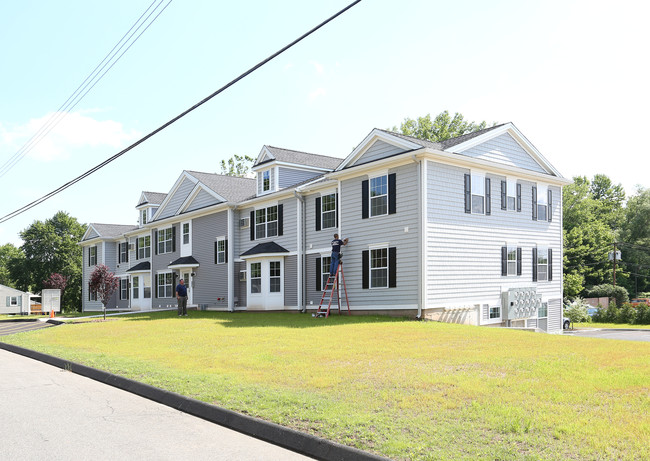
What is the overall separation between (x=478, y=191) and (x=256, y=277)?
11945 mm

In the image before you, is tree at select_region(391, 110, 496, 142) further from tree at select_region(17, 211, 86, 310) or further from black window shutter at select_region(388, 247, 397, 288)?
tree at select_region(17, 211, 86, 310)

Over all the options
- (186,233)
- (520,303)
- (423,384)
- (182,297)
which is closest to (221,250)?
(182,297)

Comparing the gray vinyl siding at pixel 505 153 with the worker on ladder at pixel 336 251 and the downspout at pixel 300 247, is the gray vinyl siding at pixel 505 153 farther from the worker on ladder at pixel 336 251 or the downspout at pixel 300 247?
the downspout at pixel 300 247

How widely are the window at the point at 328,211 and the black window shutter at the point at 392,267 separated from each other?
13.1 ft

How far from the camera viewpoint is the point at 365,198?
2258cm

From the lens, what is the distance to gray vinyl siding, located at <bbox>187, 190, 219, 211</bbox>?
3262 cm

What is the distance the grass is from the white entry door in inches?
433

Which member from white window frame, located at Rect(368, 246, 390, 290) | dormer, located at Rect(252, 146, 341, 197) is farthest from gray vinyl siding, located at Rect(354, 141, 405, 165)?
dormer, located at Rect(252, 146, 341, 197)

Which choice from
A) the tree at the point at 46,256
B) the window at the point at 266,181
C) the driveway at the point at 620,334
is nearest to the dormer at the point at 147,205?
the window at the point at 266,181

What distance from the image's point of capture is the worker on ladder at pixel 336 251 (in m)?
22.7

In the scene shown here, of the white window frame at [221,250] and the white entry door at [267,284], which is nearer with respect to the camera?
the white entry door at [267,284]

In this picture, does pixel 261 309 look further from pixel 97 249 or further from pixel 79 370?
pixel 97 249

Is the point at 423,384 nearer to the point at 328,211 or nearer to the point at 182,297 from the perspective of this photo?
the point at 328,211

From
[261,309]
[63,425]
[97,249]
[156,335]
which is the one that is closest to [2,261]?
[97,249]
